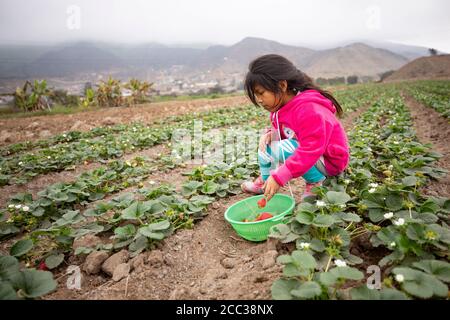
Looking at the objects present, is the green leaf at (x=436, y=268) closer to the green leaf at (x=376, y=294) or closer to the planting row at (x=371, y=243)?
the planting row at (x=371, y=243)

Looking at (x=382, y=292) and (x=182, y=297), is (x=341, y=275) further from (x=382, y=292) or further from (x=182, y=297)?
(x=182, y=297)

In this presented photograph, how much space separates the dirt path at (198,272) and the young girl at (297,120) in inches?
18.9

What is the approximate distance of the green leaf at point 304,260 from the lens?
1.37 m

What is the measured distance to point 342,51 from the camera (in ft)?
446

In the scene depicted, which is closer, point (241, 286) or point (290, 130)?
point (241, 286)

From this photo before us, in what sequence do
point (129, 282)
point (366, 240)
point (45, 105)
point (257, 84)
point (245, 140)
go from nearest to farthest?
1. point (129, 282)
2. point (366, 240)
3. point (257, 84)
4. point (245, 140)
5. point (45, 105)

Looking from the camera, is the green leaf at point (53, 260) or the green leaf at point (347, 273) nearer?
the green leaf at point (347, 273)

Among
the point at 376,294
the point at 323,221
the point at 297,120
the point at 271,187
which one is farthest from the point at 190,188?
the point at 376,294

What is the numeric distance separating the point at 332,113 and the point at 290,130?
368 millimetres

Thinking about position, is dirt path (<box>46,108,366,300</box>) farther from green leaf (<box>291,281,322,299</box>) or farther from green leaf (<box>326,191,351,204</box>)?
green leaf (<box>326,191,351,204</box>)

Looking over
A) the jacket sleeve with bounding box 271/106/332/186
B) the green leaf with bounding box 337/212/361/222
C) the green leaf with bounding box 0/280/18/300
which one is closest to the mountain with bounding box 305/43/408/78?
the jacket sleeve with bounding box 271/106/332/186

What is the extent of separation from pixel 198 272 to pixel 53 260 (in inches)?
40.8

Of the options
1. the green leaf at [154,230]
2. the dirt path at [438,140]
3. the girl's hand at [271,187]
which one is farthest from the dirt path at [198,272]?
the dirt path at [438,140]

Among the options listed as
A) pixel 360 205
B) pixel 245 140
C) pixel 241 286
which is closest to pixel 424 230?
pixel 360 205
